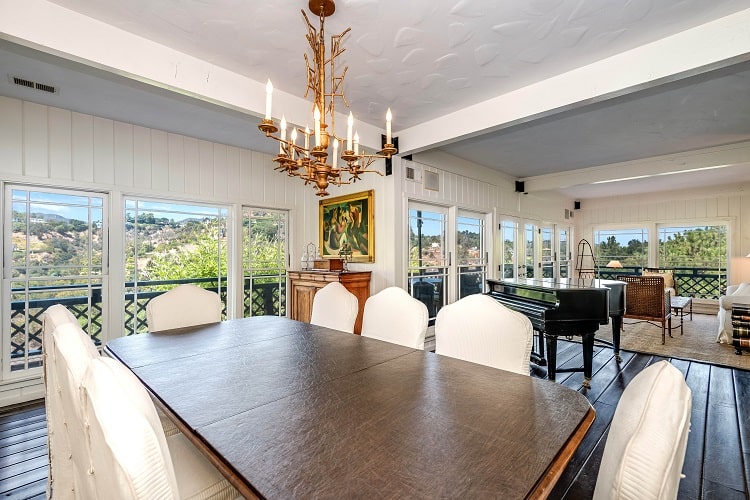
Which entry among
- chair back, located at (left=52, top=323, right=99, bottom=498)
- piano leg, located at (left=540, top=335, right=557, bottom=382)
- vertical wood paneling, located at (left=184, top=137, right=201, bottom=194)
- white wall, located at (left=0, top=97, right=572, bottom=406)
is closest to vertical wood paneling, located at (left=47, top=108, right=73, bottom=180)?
white wall, located at (left=0, top=97, right=572, bottom=406)

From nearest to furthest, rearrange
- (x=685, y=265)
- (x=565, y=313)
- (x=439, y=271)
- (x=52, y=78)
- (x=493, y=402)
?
(x=493, y=402), (x=52, y=78), (x=565, y=313), (x=439, y=271), (x=685, y=265)

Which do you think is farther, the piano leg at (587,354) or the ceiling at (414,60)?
the piano leg at (587,354)

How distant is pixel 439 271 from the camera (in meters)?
4.88

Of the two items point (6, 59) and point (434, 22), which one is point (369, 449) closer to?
point (434, 22)

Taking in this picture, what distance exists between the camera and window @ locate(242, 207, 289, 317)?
4406 millimetres

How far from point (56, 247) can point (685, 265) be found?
1068cm

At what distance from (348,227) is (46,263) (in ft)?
9.96

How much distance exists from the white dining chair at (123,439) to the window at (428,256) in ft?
12.5

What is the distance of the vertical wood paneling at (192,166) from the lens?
388 centimetres

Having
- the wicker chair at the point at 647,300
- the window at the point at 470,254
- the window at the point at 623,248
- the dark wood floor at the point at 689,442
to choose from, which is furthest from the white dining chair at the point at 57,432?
the window at the point at 623,248

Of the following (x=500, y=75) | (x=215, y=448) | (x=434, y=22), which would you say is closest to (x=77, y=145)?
(x=434, y=22)

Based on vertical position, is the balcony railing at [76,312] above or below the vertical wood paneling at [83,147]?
below

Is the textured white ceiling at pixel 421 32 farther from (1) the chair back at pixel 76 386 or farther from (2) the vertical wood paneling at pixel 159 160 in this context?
(1) the chair back at pixel 76 386

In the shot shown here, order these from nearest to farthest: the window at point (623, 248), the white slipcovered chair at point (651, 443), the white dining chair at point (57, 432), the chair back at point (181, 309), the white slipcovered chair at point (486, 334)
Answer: the white slipcovered chair at point (651, 443) < the white dining chair at point (57, 432) < the white slipcovered chair at point (486, 334) < the chair back at point (181, 309) < the window at point (623, 248)
